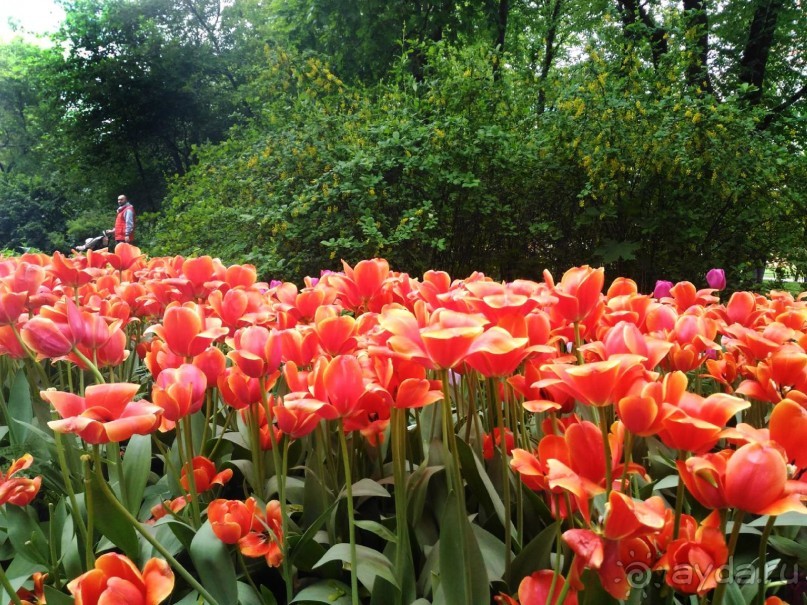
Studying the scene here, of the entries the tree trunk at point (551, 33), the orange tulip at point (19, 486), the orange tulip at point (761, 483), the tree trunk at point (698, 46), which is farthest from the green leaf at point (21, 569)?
the tree trunk at point (551, 33)

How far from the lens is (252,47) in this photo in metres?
17.5

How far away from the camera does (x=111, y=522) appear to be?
848mm

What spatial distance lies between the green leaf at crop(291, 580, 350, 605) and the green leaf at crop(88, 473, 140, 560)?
0.94ft

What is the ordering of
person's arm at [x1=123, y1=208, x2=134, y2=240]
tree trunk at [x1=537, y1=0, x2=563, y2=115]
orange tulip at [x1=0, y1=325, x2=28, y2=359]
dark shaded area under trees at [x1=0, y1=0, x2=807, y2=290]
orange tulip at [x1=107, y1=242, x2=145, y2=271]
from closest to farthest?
1. orange tulip at [x1=0, y1=325, x2=28, y2=359]
2. orange tulip at [x1=107, y1=242, x2=145, y2=271]
3. dark shaded area under trees at [x1=0, y1=0, x2=807, y2=290]
4. tree trunk at [x1=537, y1=0, x2=563, y2=115]
5. person's arm at [x1=123, y1=208, x2=134, y2=240]

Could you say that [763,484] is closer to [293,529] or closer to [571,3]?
[293,529]

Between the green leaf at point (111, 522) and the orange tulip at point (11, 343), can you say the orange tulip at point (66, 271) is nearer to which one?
the orange tulip at point (11, 343)

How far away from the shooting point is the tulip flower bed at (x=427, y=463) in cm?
58

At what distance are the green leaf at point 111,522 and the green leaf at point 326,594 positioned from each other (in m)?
0.29

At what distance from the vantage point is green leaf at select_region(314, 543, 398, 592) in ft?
2.55

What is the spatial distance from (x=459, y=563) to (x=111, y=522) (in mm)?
536

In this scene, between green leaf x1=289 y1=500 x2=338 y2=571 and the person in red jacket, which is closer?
green leaf x1=289 y1=500 x2=338 y2=571

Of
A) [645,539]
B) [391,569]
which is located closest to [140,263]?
[391,569]

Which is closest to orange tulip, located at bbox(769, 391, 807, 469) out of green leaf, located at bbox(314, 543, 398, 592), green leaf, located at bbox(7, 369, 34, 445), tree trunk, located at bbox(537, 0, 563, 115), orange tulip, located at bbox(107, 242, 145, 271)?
green leaf, located at bbox(314, 543, 398, 592)

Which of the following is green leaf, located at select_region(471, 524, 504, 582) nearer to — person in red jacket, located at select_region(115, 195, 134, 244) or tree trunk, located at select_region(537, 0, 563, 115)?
tree trunk, located at select_region(537, 0, 563, 115)
